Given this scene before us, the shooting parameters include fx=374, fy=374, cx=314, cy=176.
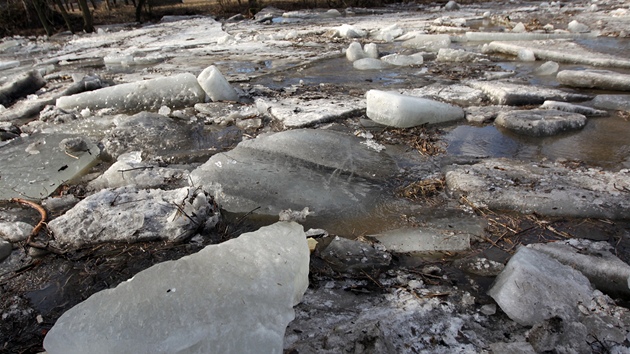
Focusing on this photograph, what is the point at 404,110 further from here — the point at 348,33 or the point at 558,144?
the point at 348,33

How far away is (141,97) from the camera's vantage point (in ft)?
13.1

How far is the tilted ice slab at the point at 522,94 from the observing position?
146 inches

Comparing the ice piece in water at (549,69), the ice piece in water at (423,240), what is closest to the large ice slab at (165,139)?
the ice piece in water at (423,240)

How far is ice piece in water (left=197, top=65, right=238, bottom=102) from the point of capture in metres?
3.98

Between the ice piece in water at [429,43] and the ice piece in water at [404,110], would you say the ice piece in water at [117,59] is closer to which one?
the ice piece in water at [429,43]

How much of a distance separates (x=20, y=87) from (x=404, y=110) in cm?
503

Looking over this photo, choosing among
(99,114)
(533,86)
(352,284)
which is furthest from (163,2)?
(352,284)

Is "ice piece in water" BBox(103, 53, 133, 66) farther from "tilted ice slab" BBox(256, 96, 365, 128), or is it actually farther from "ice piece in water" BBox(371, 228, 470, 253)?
"ice piece in water" BBox(371, 228, 470, 253)

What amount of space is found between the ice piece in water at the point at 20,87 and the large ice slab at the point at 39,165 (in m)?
2.09

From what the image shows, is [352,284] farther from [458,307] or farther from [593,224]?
[593,224]

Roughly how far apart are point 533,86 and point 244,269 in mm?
4181

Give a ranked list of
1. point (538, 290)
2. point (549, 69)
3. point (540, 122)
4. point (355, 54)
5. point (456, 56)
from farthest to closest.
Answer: point (355, 54) < point (456, 56) < point (549, 69) < point (540, 122) < point (538, 290)

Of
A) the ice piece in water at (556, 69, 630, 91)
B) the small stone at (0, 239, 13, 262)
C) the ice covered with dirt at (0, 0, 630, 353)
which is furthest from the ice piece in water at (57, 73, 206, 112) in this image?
the ice piece in water at (556, 69, 630, 91)

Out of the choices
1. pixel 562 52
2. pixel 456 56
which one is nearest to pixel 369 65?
pixel 456 56
